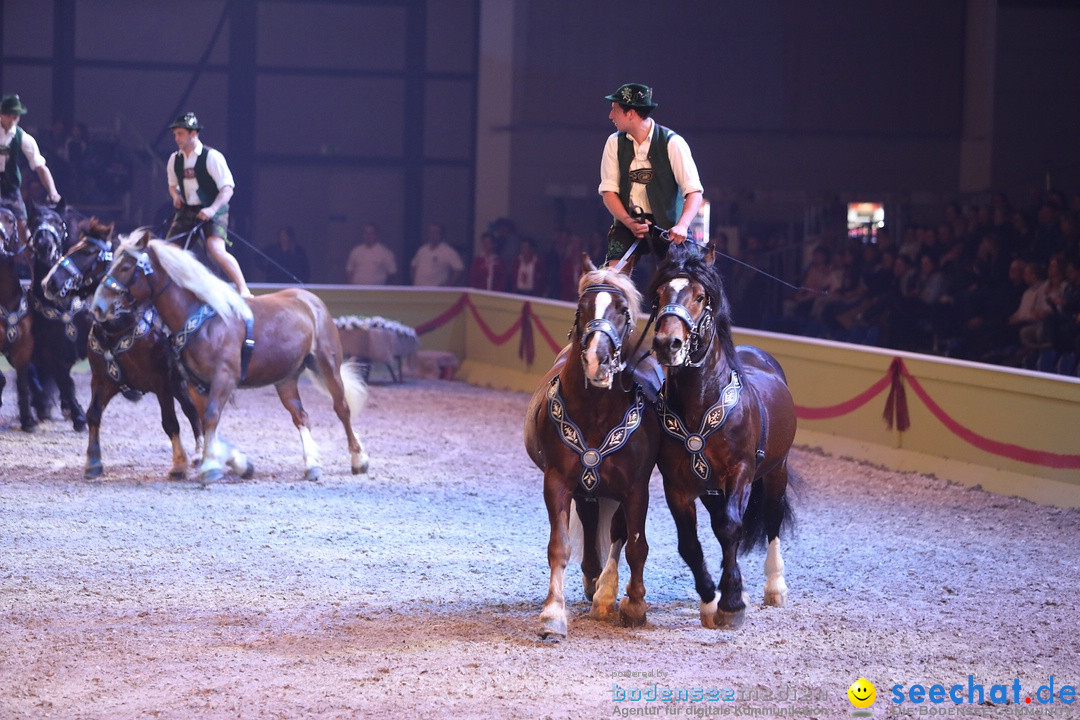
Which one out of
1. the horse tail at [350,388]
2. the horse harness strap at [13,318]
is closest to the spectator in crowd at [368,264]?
the horse harness strap at [13,318]

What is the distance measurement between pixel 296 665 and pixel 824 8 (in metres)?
16.1

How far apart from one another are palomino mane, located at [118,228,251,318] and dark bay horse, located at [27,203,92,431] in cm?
197

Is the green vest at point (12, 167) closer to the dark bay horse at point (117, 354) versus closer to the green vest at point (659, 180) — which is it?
the dark bay horse at point (117, 354)

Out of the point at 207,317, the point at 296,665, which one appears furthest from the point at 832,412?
the point at 296,665

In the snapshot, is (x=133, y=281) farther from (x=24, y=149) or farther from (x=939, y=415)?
(x=939, y=415)

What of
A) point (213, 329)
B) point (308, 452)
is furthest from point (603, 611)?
point (213, 329)

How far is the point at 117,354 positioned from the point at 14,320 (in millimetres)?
2279

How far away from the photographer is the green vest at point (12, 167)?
10984 millimetres

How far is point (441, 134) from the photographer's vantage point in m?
21.0

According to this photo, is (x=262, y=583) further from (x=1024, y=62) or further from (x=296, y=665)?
(x=1024, y=62)

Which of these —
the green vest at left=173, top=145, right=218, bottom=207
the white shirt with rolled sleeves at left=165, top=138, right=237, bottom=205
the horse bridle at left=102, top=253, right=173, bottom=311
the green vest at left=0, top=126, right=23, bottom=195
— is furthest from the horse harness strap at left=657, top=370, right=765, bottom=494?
the green vest at left=0, top=126, right=23, bottom=195

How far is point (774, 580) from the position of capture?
21.0 feet

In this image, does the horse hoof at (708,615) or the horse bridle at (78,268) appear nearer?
the horse hoof at (708,615)

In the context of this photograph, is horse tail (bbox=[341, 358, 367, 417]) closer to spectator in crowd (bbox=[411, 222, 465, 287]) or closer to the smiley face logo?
the smiley face logo
